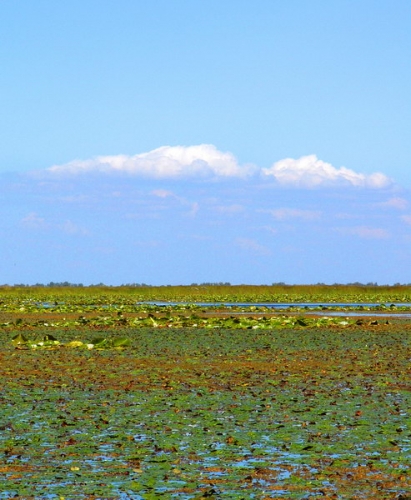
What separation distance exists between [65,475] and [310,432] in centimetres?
456

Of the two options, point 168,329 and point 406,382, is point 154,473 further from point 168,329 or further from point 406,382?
point 168,329

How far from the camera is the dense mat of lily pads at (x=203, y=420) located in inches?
443

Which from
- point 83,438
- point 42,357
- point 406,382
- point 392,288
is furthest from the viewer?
point 392,288

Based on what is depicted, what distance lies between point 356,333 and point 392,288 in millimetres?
75815

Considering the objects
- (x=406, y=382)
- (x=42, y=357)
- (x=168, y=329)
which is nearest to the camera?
(x=406, y=382)

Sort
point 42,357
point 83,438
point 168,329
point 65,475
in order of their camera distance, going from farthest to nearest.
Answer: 1. point 168,329
2. point 42,357
3. point 83,438
4. point 65,475

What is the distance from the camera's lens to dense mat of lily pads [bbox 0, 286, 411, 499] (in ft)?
36.9

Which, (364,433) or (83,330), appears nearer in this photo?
(364,433)

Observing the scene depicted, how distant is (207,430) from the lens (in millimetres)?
14742

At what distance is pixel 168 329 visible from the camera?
132ft

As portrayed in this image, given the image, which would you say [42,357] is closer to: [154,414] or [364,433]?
[154,414]

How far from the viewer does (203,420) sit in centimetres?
1570

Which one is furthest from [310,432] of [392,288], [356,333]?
[392,288]

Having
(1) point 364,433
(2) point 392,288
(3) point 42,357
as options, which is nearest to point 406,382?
(1) point 364,433
